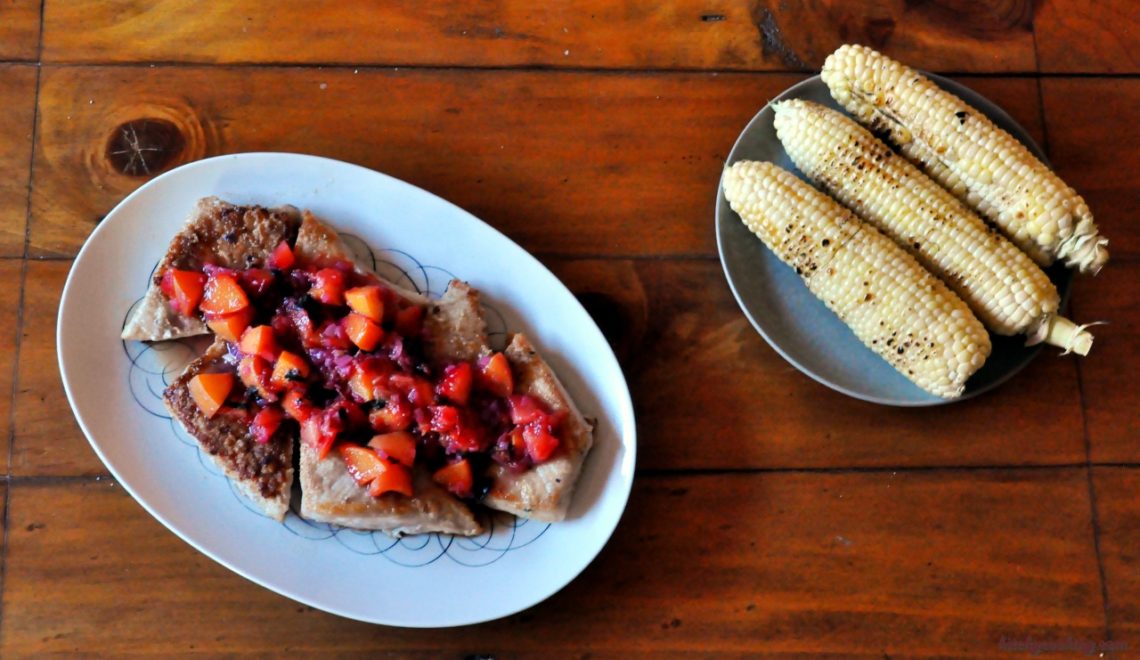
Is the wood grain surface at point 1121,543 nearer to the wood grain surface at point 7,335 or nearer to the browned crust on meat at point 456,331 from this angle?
Result: the browned crust on meat at point 456,331

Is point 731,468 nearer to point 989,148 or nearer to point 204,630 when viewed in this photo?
point 989,148

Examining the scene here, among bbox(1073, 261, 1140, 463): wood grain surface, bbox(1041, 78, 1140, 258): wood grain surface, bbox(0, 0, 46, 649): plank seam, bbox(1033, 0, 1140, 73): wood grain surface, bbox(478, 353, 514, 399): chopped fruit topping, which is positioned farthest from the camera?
bbox(1033, 0, 1140, 73): wood grain surface

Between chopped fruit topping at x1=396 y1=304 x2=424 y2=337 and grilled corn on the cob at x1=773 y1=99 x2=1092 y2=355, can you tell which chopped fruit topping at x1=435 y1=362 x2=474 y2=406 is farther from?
grilled corn on the cob at x1=773 y1=99 x2=1092 y2=355

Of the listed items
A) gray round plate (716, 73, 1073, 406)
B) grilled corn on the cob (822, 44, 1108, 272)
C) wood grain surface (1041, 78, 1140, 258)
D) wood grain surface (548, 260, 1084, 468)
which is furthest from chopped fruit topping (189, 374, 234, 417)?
wood grain surface (1041, 78, 1140, 258)

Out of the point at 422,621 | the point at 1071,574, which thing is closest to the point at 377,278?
the point at 422,621

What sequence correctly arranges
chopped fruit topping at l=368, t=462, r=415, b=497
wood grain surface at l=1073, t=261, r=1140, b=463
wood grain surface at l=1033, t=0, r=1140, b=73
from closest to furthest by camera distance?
1. chopped fruit topping at l=368, t=462, r=415, b=497
2. wood grain surface at l=1073, t=261, r=1140, b=463
3. wood grain surface at l=1033, t=0, r=1140, b=73

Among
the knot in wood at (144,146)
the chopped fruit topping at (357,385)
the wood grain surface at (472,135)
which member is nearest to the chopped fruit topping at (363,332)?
the chopped fruit topping at (357,385)

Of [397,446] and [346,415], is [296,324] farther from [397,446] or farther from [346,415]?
[397,446]
